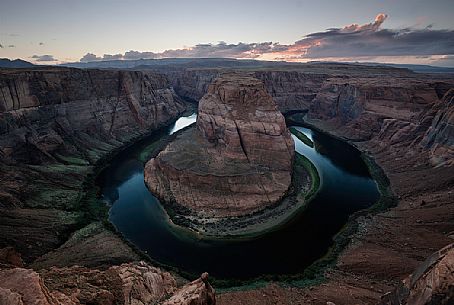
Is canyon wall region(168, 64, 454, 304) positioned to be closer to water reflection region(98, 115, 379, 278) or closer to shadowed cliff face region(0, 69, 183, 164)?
water reflection region(98, 115, 379, 278)

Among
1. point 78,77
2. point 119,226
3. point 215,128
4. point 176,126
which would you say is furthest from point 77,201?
point 176,126

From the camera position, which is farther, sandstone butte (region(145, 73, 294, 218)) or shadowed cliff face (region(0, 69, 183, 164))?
shadowed cliff face (region(0, 69, 183, 164))

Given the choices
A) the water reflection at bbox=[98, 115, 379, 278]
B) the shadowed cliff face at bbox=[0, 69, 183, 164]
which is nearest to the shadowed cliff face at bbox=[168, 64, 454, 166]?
the water reflection at bbox=[98, 115, 379, 278]

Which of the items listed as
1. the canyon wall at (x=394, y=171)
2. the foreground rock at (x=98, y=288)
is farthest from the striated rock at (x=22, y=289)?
the canyon wall at (x=394, y=171)

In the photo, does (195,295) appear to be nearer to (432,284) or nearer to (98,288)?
(98,288)

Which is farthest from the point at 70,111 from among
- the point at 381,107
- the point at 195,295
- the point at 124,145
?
the point at 381,107
